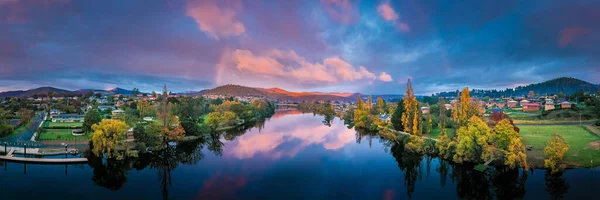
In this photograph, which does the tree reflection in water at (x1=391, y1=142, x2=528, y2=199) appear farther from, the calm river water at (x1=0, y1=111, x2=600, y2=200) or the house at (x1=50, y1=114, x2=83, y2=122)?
the house at (x1=50, y1=114, x2=83, y2=122)

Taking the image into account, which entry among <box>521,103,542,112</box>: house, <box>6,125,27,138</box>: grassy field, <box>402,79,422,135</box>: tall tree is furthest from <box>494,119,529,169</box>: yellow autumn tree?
<box>6,125,27,138</box>: grassy field

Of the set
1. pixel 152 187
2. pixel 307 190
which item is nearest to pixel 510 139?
pixel 307 190

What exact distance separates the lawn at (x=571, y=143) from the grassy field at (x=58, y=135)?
43.7 metres

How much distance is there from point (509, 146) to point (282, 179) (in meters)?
16.9

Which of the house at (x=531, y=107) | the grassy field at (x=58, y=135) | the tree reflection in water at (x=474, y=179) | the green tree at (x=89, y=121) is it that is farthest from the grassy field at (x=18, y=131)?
the house at (x=531, y=107)

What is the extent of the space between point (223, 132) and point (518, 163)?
123ft

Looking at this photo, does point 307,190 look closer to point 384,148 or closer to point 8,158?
point 384,148

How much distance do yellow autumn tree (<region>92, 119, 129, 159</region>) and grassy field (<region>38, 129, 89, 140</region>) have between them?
26.8 feet

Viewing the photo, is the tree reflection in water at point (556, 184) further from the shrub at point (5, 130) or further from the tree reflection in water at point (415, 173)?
the shrub at point (5, 130)

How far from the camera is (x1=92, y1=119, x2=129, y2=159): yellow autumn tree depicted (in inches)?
1029

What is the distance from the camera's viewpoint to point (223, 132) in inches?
1855

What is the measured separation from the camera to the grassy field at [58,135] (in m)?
32.5

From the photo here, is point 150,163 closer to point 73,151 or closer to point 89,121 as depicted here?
point 73,151

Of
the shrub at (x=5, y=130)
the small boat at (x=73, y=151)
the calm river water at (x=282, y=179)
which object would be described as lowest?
the calm river water at (x=282, y=179)
